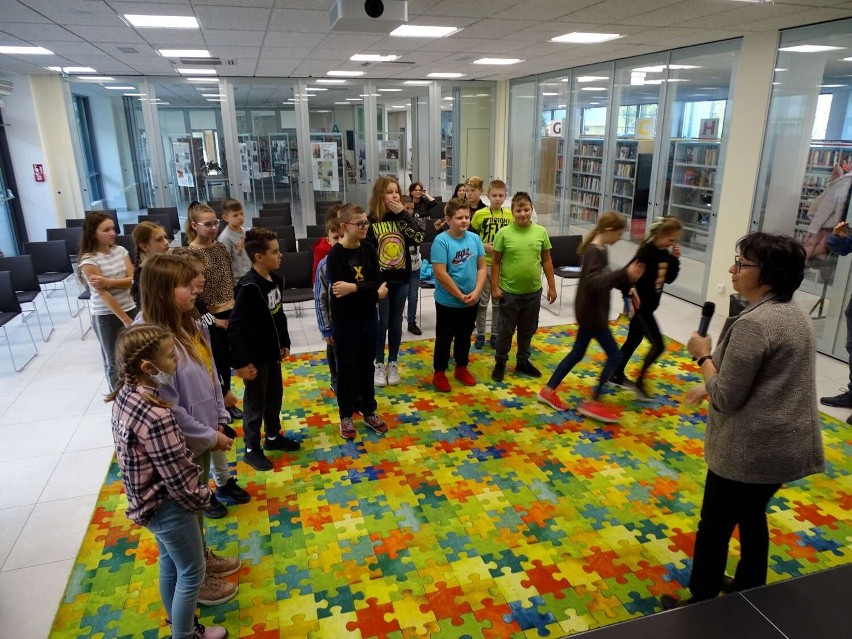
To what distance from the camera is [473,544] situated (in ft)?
10.6

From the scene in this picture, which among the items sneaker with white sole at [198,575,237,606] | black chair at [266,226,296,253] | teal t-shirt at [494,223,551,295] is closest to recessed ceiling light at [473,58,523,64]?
black chair at [266,226,296,253]

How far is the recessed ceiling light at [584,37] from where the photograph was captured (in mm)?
6746

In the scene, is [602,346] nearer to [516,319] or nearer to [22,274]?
[516,319]

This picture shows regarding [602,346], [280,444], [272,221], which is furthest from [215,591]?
[272,221]

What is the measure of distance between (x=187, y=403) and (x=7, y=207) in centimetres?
1058

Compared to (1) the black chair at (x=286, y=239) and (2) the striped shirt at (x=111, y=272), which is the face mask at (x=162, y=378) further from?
(1) the black chair at (x=286, y=239)

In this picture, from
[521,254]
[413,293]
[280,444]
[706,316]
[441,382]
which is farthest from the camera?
[413,293]

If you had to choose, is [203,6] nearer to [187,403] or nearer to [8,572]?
[187,403]

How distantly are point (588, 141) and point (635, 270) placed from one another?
6.95 m

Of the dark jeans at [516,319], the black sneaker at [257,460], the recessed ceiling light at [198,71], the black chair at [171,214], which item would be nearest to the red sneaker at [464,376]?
the dark jeans at [516,319]

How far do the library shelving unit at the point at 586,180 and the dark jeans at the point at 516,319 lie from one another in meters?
5.69

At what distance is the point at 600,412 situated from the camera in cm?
460

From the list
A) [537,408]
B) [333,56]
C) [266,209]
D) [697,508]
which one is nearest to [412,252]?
[537,408]

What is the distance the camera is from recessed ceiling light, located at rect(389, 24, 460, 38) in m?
6.42
